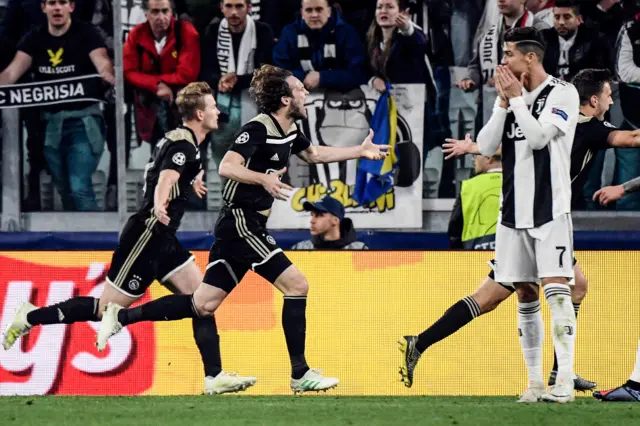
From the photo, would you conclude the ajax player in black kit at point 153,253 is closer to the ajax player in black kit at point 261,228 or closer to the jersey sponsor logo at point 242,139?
the ajax player in black kit at point 261,228

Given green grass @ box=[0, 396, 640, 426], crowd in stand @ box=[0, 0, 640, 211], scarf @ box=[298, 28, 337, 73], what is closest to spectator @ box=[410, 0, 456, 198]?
crowd in stand @ box=[0, 0, 640, 211]

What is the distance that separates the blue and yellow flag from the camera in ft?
38.7

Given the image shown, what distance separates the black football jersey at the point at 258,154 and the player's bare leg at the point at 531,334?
1754 mm

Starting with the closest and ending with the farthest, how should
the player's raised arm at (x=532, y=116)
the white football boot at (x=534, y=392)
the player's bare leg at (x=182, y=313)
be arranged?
the player's raised arm at (x=532, y=116) < the white football boot at (x=534, y=392) < the player's bare leg at (x=182, y=313)

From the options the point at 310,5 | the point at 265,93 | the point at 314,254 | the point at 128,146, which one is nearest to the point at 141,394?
the point at 314,254

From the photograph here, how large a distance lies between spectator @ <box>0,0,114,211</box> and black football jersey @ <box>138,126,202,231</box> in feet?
9.97

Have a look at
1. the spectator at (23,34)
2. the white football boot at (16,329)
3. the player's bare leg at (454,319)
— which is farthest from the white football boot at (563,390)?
the spectator at (23,34)

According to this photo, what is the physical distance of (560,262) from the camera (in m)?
7.41

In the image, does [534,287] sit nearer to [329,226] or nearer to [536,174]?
[536,174]

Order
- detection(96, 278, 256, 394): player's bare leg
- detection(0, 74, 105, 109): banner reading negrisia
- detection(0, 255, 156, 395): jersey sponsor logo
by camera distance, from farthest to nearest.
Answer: detection(0, 74, 105, 109): banner reading negrisia, detection(0, 255, 156, 395): jersey sponsor logo, detection(96, 278, 256, 394): player's bare leg

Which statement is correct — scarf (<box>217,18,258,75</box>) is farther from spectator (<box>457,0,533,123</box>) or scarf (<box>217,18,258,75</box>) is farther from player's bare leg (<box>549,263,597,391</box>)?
player's bare leg (<box>549,263,597,391</box>)

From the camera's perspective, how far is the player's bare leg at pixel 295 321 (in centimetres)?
835

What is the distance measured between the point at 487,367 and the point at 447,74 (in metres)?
3.33

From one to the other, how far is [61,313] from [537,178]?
3482mm
